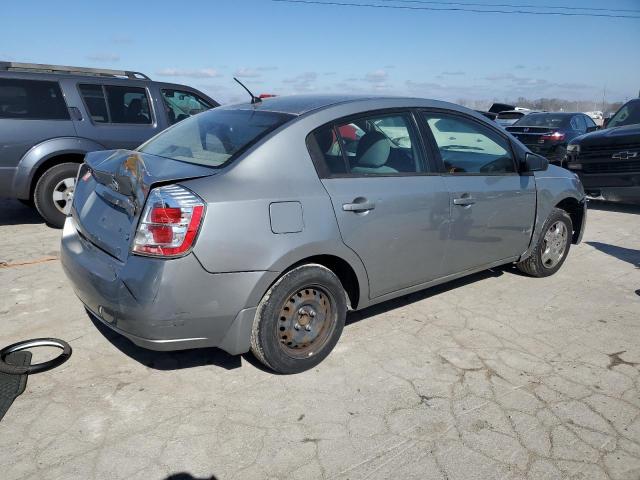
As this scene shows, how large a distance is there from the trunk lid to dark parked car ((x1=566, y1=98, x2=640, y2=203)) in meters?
7.22

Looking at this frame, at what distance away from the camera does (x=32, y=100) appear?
6.27 meters

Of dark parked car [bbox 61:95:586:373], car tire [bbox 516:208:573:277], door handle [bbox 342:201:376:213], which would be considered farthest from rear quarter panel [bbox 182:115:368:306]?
car tire [bbox 516:208:573:277]

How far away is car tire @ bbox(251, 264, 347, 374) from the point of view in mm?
2973

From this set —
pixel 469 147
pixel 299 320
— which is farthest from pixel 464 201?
pixel 299 320

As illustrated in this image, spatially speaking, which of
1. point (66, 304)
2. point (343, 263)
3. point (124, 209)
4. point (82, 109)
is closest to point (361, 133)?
point (343, 263)

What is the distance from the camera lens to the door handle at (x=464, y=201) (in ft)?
12.6

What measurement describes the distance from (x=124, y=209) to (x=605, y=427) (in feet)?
9.32

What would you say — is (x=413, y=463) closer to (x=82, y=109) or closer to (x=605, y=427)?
(x=605, y=427)

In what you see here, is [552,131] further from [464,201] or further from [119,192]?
[119,192]

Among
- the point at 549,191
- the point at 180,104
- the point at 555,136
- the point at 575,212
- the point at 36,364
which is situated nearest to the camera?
the point at 36,364

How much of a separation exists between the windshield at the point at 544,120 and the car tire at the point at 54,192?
11.0 metres

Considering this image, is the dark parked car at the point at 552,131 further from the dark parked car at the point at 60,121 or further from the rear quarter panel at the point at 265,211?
the rear quarter panel at the point at 265,211

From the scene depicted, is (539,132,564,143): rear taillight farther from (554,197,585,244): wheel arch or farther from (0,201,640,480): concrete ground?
(0,201,640,480): concrete ground

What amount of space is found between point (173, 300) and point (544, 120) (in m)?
13.0
